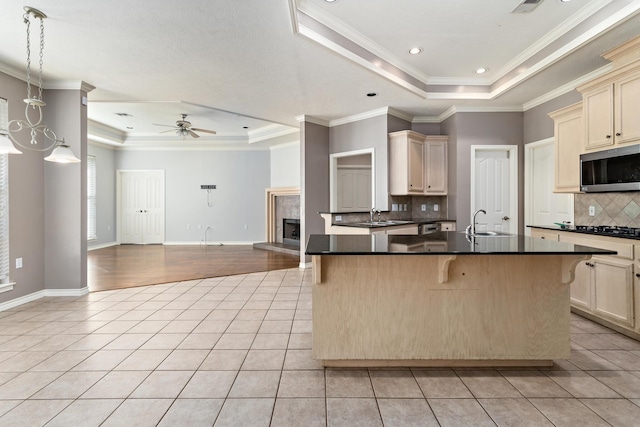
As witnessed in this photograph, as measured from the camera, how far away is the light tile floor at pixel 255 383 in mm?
1695

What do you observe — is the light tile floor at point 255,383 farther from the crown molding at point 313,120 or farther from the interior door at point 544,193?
the crown molding at point 313,120

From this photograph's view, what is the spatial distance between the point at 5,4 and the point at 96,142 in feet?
20.5

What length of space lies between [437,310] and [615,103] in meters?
2.68

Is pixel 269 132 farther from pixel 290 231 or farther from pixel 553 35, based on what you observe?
pixel 553 35

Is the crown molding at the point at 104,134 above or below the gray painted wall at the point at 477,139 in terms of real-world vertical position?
above

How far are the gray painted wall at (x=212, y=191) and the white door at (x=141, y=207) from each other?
7.5 inches

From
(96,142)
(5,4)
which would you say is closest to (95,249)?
(96,142)

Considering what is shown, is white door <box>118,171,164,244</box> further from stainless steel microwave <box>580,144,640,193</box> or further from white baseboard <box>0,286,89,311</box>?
stainless steel microwave <box>580,144,640,193</box>

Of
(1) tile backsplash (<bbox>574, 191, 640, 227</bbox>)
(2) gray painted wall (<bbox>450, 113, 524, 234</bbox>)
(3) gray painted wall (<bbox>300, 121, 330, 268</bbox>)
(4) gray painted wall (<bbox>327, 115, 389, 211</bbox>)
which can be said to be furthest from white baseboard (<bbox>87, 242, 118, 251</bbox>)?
(1) tile backsplash (<bbox>574, 191, 640, 227</bbox>)

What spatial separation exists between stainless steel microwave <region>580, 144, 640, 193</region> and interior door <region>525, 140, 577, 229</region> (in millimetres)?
958

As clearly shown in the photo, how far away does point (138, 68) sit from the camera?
11.7 feet

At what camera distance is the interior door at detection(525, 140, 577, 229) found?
4.29 metres

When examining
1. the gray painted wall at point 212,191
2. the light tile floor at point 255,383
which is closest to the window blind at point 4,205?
the light tile floor at point 255,383

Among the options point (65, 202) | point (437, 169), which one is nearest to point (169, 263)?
point (65, 202)
